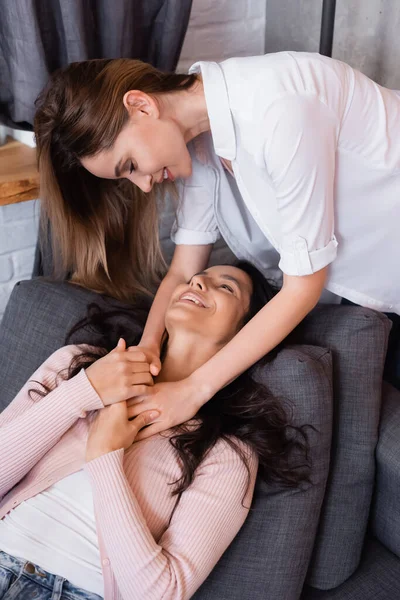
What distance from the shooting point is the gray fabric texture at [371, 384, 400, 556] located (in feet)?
4.80

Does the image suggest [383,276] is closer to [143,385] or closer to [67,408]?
[143,385]

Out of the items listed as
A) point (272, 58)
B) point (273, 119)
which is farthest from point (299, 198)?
point (272, 58)

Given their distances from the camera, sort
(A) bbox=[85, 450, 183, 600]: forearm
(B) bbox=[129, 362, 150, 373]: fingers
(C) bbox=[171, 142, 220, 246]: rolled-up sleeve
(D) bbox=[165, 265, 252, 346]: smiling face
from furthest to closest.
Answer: (C) bbox=[171, 142, 220, 246]: rolled-up sleeve < (D) bbox=[165, 265, 252, 346]: smiling face < (B) bbox=[129, 362, 150, 373]: fingers < (A) bbox=[85, 450, 183, 600]: forearm

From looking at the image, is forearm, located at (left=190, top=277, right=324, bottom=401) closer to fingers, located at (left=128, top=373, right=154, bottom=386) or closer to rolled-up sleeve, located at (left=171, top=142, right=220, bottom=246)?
fingers, located at (left=128, top=373, right=154, bottom=386)

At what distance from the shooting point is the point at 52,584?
4.16 feet

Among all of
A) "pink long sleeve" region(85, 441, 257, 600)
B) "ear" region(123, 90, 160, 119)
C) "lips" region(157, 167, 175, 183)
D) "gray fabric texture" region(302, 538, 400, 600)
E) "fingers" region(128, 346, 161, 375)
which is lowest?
"gray fabric texture" region(302, 538, 400, 600)

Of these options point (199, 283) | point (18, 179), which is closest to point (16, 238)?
point (18, 179)

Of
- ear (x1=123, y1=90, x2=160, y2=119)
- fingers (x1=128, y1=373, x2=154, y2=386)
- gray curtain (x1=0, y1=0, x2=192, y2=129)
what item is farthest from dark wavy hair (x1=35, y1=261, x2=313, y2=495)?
gray curtain (x1=0, y1=0, x2=192, y2=129)

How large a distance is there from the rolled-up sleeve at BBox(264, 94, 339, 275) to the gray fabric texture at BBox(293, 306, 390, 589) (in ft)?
0.96

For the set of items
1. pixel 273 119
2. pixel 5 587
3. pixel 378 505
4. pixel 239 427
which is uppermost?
pixel 273 119

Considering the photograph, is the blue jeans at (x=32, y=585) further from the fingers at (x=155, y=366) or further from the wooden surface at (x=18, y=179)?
the wooden surface at (x=18, y=179)

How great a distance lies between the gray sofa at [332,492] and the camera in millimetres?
1339

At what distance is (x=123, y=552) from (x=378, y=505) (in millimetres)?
654

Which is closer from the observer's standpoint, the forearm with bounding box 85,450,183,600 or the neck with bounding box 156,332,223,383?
the forearm with bounding box 85,450,183,600
